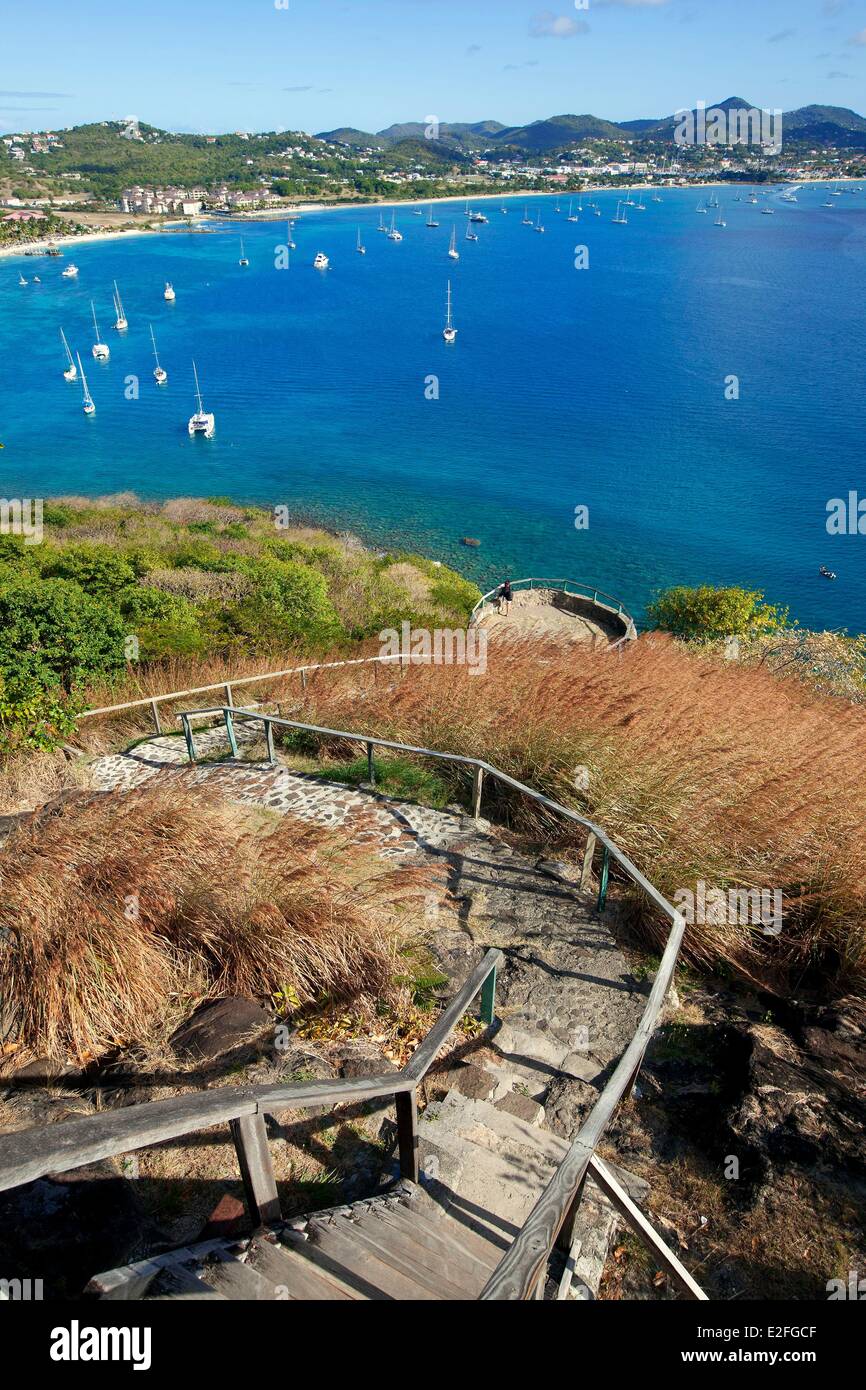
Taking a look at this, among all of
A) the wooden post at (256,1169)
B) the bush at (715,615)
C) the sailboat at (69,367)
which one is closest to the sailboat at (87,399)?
the sailboat at (69,367)

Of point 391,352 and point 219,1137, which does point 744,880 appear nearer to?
point 219,1137

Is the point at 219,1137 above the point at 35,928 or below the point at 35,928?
below

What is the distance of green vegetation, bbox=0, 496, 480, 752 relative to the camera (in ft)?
46.8

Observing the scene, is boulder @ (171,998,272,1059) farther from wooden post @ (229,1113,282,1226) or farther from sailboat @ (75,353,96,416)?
sailboat @ (75,353,96,416)

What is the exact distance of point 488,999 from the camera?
524 centimetres

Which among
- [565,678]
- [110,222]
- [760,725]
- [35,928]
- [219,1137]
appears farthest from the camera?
[110,222]

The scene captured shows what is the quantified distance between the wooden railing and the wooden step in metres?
0.16

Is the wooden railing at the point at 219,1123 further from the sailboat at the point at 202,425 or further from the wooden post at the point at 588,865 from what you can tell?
the sailboat at the point at 202,425

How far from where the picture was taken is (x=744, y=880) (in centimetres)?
652

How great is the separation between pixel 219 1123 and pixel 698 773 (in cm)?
548

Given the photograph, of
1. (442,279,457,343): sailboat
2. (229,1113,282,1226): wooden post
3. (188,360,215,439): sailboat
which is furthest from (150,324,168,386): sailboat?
(229,1113,282,1226): wooden post

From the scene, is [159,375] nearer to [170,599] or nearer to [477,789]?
[170,599]

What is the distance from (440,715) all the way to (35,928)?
545cm

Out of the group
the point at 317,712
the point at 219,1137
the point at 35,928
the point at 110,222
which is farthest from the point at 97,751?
the point at 110,222
